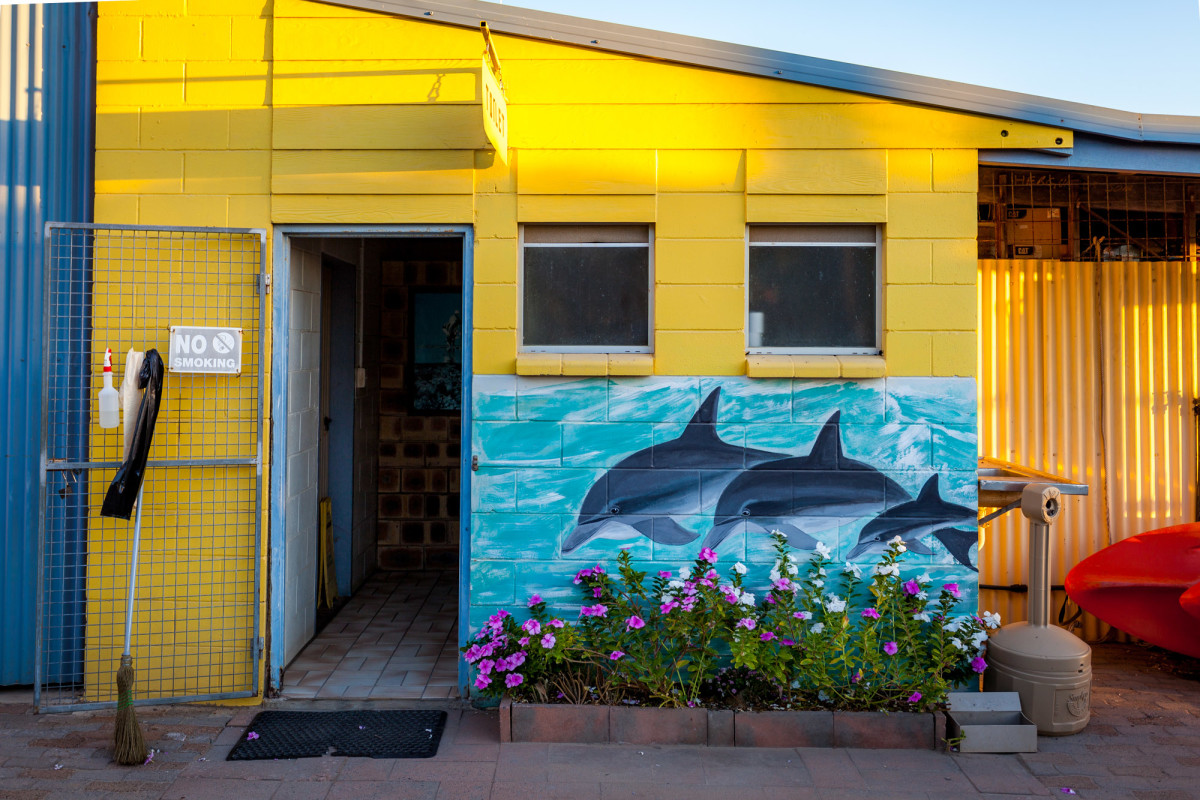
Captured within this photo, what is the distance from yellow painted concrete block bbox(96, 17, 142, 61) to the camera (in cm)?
477

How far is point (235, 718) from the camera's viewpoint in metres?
4.60

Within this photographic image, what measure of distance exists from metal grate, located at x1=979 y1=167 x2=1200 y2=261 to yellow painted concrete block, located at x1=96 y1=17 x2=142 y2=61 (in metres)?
5.18

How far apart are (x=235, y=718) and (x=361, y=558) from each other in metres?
2.67

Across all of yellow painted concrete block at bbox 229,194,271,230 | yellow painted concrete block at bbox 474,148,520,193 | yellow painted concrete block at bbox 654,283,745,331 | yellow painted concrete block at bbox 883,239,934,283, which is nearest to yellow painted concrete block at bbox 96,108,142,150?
yellow painted concrete block at bbox 229,194,271,230

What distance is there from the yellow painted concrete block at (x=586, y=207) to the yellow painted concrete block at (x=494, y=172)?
7 cm

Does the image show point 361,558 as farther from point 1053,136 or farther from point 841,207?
point 1053,136

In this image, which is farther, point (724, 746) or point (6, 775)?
point (724, 746)

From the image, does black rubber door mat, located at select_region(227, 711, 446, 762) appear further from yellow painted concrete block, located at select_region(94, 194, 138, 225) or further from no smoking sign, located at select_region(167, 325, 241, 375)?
yellow painted concrete block, located at select_region(94, 194, 138, 225)

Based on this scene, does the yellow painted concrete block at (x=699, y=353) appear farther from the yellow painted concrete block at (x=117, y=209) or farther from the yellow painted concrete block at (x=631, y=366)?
the yellow painted concrete block at (x=117, y=209)

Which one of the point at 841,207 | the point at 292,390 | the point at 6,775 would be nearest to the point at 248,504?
the point at 292,390

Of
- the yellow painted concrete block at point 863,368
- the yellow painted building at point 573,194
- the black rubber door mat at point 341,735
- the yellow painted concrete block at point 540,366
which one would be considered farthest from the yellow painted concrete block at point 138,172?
the yellow painted concrete block at point 863,368

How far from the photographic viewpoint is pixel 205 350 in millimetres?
4633

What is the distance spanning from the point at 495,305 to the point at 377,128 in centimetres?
114

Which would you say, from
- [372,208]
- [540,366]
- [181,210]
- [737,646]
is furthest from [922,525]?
[181,210]
